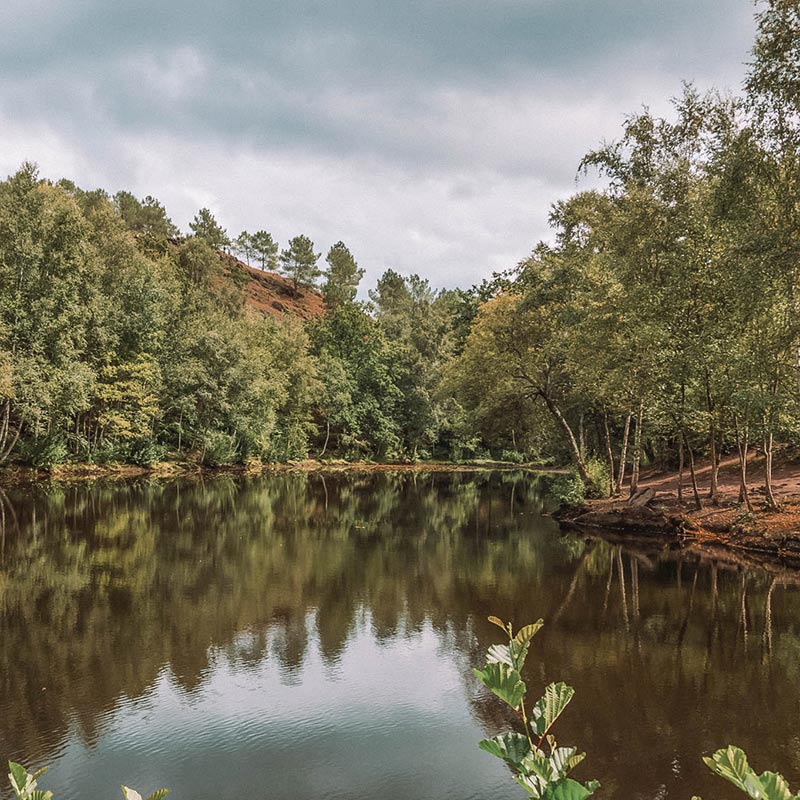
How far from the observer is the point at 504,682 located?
1.97m

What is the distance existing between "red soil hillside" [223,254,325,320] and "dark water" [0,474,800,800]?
306ft

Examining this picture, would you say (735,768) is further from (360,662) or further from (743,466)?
(743,466)

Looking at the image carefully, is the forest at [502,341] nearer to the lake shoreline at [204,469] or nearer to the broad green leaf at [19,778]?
the lake shoreline at [204,469]

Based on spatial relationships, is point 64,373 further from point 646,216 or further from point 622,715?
point 622,715

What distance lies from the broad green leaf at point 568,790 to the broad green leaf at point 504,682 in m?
0.24

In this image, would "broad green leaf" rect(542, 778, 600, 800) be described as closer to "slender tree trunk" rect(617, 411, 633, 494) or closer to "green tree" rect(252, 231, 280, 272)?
"slender tree trunk" rect(617, 411, 633, 494)

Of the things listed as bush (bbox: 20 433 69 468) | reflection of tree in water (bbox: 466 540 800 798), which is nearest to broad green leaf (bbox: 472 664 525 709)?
reflection of tree in water (bbox: 466 540 800 798)

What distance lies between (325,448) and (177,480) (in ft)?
74.5

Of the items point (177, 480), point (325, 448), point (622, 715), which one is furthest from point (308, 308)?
point (622, 715)

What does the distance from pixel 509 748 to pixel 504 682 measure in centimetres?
25

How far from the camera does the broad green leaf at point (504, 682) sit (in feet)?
6.33

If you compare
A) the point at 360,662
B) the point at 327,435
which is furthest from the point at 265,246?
the point at 360,662

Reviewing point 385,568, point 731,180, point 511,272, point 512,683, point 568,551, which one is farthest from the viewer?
point 511,272

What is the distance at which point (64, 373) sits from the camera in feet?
126
